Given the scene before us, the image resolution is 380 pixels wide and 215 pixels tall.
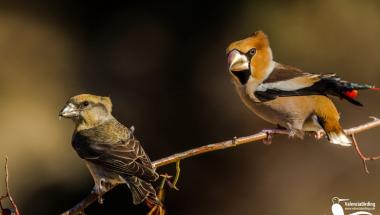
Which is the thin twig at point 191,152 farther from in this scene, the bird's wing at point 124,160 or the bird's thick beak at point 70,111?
the bird's thick beak at point 70,111

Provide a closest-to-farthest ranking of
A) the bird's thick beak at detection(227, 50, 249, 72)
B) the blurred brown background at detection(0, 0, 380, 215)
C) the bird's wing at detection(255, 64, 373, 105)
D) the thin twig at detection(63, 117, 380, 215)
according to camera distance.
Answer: the thin twig at detection(63, 117, 380, 215), the bird's thick beak at detection(227, 50, 249, 72), the bird's wing at detection(255, 64, 373, 105), the blurred brown background at detection(0, 0, 380, 215)

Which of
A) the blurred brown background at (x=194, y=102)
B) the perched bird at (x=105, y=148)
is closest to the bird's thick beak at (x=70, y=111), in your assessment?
the perched bird at (x=105, y=148)

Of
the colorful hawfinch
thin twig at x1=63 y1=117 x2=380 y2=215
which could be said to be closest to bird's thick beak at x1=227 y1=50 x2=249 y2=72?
the colorful hawfinch

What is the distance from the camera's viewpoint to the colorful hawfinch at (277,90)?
1487 mm

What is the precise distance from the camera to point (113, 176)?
1.31 m

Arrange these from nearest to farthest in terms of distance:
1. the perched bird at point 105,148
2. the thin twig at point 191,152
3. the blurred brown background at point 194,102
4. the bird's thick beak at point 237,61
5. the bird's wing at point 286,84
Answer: the thin twig at point 191,152, the perched bird at point 105,148, the bird's thick beak at point 237,61, the bird's wing at point 286,84, the blurred brown background at point 194,102

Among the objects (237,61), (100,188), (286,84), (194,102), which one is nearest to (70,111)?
(100,188)

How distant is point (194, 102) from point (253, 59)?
2.83 metres

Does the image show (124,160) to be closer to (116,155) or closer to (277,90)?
(116,155)

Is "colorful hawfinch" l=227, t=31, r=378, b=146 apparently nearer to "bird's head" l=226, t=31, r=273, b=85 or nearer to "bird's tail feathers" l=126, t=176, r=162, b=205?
"bird's head" l=226, t=31, r=273, b=85

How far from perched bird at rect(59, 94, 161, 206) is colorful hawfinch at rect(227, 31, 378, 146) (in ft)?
0.97

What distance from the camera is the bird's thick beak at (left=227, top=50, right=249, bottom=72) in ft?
4.44

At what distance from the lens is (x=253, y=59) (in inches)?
59.3

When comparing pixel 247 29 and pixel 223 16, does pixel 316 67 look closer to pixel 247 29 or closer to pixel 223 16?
pixel 247 29
